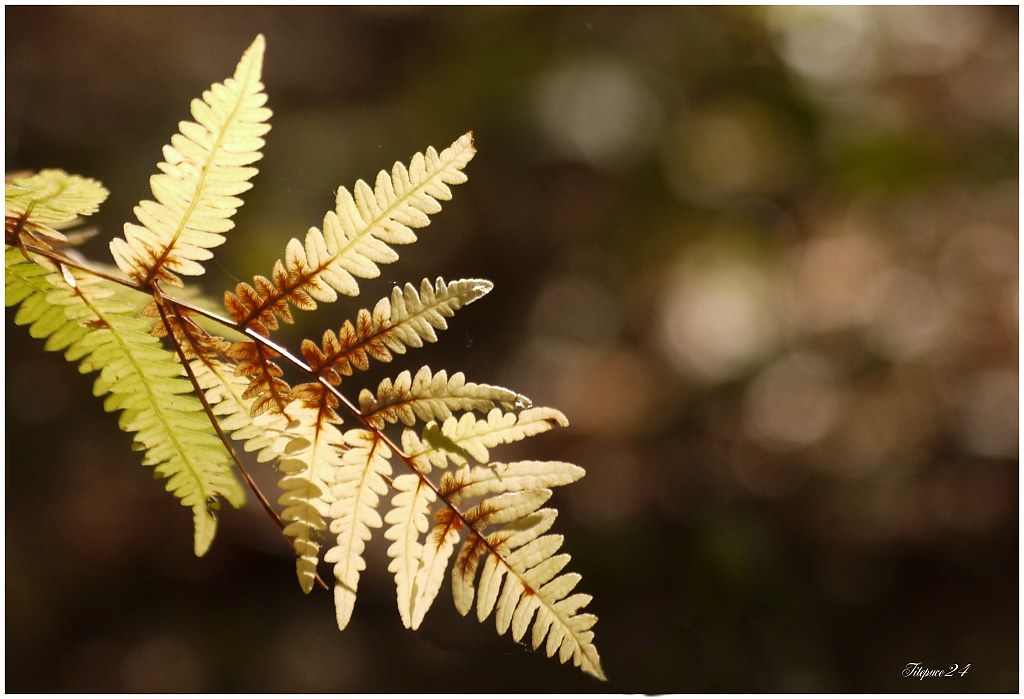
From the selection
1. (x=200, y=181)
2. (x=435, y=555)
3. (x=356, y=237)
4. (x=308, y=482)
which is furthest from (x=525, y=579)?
(x=200, y=181)

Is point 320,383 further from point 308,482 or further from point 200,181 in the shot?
point 200,181

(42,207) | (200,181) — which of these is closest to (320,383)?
(200,181)

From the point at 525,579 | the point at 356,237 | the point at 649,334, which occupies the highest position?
the point at 649,334


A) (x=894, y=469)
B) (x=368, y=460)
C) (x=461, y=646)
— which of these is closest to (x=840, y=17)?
(x=894, y=469)

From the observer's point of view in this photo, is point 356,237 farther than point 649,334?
No

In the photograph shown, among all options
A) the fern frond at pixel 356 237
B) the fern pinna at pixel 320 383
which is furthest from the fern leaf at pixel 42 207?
the fern frond at pixel 356 237

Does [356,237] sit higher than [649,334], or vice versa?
[649,334]

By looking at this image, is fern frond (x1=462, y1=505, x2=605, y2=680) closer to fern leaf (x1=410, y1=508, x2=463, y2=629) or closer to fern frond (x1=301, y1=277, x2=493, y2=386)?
fern leaf (x1=410, y1=508, x2=463, y2=629)

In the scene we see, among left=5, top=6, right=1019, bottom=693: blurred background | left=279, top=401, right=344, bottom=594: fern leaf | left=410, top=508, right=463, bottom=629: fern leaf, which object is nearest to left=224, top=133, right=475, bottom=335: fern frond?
left=279, top=401, right=344, bottom=594: fern leaf

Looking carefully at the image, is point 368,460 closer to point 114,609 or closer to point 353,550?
point 353,550
